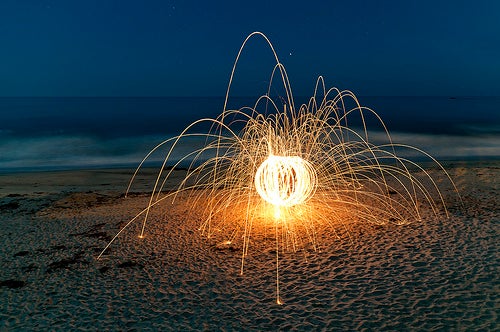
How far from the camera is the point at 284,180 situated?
703cm

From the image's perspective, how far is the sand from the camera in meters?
4.53

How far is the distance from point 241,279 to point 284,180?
2.04 metres

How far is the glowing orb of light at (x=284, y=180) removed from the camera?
682cm

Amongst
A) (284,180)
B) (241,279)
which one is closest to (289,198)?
(284,180)

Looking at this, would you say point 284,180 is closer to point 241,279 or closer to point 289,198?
point 289,198

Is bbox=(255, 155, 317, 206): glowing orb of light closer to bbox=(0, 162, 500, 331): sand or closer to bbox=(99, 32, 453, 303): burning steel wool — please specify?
bbox=(99, 32, 453, 303): burning steel wool

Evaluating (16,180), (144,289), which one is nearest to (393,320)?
(144,289)

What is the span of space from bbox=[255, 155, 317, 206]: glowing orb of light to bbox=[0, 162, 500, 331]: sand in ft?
2.77

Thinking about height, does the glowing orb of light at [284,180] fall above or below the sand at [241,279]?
above

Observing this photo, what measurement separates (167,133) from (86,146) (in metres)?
10.00

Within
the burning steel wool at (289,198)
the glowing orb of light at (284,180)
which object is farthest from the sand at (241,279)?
the glowing orb of light at (284,180)

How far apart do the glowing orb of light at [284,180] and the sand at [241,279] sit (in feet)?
2.77

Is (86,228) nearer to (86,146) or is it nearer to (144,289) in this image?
(144,289)

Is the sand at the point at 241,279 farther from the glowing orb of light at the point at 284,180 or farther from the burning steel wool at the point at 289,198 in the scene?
the glowing orb of light at the point at 284,180
